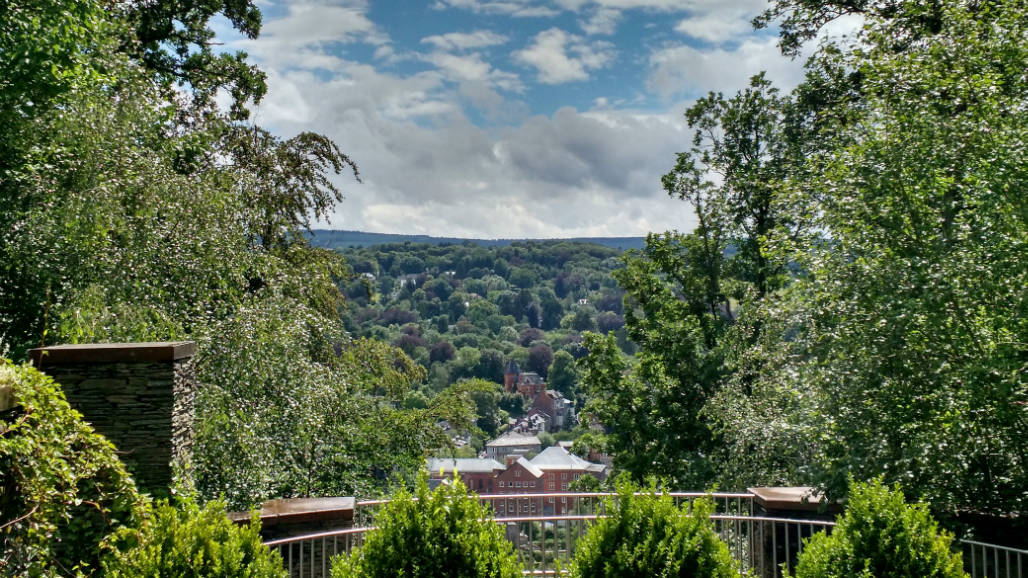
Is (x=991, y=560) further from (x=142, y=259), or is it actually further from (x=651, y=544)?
(x=142, y=259)

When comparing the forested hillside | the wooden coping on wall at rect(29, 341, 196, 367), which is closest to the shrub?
the wooden coping on wall at rect(29, 341, 196, 367)

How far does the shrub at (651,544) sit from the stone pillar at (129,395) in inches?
115

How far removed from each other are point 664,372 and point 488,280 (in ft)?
352

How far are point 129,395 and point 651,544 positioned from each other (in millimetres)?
3503

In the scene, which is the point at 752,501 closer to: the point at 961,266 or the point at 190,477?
the point at 961,266

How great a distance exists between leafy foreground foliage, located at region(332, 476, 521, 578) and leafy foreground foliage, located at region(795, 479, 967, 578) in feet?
5.47

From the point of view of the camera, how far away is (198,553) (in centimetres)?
371

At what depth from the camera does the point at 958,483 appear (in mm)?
5445

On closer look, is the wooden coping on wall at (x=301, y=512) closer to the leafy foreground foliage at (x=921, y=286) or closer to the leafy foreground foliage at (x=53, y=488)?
the leafy foreground foliage at (x=53, y=488)

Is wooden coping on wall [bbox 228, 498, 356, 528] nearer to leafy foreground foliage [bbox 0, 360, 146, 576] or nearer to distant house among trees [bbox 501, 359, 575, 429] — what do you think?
leafy foreground foliage [bbox 0, 360, 146, 576]

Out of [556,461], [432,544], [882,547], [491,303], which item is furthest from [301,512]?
[491,303]

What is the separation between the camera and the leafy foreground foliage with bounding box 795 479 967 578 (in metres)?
3.90

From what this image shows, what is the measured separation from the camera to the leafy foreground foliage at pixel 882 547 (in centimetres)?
390

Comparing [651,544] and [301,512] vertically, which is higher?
[651,544]
